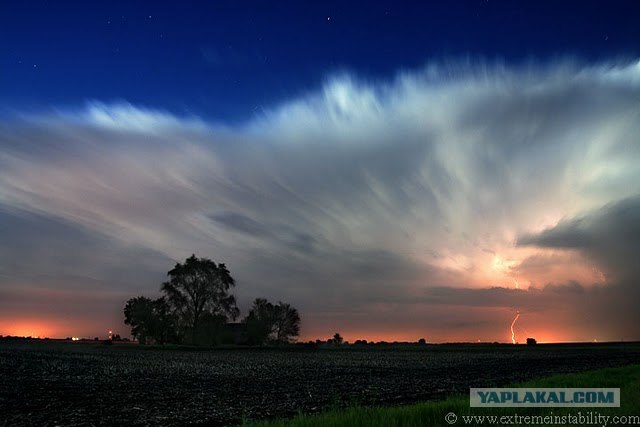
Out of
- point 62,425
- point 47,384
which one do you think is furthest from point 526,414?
point 47,384

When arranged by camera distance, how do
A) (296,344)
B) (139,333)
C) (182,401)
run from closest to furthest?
(182,401), (139,333), (296,344)

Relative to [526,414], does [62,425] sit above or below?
below

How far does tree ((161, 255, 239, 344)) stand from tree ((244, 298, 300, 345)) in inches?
869

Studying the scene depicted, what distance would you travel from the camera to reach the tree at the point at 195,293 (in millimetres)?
96250

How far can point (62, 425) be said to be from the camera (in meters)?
14.9

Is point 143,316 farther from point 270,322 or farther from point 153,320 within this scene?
point 270,322

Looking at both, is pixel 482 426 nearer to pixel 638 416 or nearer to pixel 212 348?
pixel 638 416

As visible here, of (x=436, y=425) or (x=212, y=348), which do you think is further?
(x=212, y=348)

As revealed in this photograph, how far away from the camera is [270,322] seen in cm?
12225

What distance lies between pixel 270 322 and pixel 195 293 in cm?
2949

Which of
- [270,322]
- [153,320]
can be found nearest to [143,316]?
[153,320]

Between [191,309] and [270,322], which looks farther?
[270,322]

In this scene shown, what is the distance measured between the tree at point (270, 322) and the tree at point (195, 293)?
2208 centimetres

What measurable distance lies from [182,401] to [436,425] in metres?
12.7
